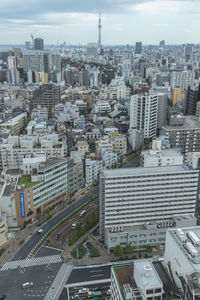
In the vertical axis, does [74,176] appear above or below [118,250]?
above

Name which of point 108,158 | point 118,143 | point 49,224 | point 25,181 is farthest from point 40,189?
point 118,143

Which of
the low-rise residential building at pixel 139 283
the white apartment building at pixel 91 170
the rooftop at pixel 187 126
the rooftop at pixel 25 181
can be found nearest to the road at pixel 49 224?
the white apartment building at pixel 91 170

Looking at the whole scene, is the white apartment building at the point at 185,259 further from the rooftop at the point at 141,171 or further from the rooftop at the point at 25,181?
the rooftop at the point at 25,181

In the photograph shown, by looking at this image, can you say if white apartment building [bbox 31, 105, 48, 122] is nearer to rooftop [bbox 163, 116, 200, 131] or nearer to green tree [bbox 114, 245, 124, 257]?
rooftop [bbox 163, 116, 200, 131]

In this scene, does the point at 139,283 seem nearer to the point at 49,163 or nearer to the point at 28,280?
the point at 28,280

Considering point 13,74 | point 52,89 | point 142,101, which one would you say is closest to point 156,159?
point 142,101

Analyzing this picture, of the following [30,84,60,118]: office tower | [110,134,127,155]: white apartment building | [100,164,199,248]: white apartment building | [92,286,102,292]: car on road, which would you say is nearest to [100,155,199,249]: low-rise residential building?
[100,164,199,248]: white apartment building

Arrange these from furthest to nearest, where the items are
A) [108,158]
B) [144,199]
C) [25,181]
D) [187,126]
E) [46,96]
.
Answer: [46,96]
[187,126]
[108,158]
[25,181]
[144,199]
